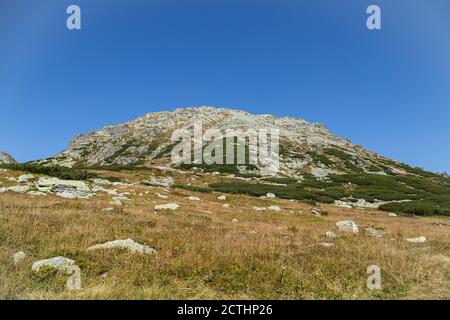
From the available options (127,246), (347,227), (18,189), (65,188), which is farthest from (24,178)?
(347,227)

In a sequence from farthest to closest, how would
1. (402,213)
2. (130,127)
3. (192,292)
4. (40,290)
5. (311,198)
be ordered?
(130,127)
(311,198)
(402,213)
(192,292)
(40,290)

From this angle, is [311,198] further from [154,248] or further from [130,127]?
[130,127]

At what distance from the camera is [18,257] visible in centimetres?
803

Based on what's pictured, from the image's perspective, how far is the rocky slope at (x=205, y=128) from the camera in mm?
94438

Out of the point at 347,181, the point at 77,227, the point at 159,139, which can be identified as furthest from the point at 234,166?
the point at 77,227

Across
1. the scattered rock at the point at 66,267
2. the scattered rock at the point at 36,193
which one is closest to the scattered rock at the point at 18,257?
the scattered rock at the point at 66,267

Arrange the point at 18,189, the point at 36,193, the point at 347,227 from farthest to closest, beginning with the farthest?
1. the point at 18,189
2. the point at 36,193
3. the point at 347,227

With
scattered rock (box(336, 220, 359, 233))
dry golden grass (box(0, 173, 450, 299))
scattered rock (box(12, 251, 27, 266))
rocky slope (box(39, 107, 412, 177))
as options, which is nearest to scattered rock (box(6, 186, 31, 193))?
dry golden grass (box(0, 173, 450, 299))

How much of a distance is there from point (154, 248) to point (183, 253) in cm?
103

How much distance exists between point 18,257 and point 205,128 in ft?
407

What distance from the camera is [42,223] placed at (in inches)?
456

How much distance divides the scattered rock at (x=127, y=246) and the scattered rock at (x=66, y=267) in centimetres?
114

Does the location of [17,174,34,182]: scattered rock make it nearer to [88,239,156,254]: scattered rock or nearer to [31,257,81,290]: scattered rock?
[88,239,156,254]: scattered rock

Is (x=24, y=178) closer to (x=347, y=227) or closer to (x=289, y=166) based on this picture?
(x=347, y=227)
